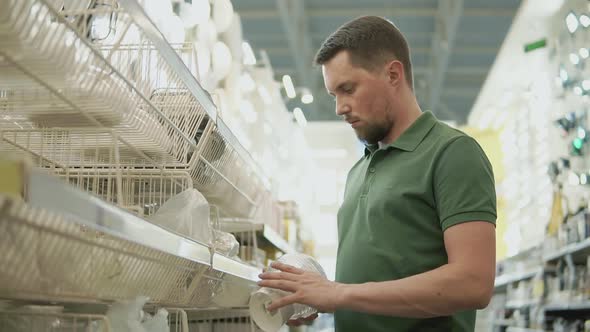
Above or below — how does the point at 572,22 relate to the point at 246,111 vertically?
above

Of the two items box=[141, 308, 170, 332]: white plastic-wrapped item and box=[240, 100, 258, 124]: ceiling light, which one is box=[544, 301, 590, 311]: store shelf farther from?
box=[141, 308, 170, 332]: white plastic-wrapped item

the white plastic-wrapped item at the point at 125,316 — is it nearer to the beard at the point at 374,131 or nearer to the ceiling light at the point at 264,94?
the beard at the point at 374,131

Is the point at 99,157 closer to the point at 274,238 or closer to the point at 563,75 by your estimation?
the point at 274,238

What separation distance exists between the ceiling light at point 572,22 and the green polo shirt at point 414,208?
4693 mm

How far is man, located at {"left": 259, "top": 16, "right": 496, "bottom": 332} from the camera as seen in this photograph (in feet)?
6.31

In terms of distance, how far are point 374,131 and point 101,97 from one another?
91 cm

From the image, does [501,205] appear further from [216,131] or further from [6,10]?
[6,10]

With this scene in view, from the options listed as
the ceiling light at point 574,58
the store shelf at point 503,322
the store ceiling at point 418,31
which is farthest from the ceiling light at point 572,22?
the store shelf at point 503,322

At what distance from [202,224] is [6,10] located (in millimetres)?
1112

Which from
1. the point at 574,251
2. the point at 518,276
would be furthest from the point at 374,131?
the point at 518,276

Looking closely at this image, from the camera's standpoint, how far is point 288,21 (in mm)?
9711

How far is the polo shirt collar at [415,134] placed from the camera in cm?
224

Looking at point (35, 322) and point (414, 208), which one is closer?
point (35, 322)

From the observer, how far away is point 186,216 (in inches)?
86.7
